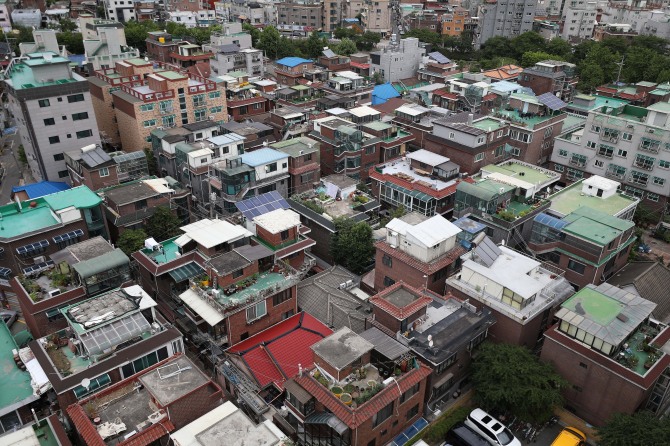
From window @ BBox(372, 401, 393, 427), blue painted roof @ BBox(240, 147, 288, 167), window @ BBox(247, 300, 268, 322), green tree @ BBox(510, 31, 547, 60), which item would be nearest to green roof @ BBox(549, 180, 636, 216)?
window @ BBox(372, 401, 393, 427)

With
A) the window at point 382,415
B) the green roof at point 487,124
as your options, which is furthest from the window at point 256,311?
the green roof at point 487,124

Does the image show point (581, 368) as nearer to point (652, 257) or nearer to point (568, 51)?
point (652, 257)

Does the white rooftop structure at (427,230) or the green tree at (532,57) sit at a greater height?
the green tree at (532,57)

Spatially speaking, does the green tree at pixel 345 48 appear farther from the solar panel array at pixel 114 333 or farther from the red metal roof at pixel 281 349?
the solar panel array at pixel 114 333

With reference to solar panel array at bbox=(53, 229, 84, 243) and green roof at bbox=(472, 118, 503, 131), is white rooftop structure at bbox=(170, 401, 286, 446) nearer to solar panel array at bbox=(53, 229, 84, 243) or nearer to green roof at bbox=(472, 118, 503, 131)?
solar panel array at bbox=(53, 229, 84, 243)

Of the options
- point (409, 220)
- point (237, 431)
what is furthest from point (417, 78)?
point (237, 431)

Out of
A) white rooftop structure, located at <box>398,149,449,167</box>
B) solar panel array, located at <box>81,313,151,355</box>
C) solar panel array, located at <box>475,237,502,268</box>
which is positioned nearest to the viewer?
solar panel array, located at <box>81,313,151,355</box>

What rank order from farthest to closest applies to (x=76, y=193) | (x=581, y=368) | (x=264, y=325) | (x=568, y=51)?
1. (x=568, y=51)
2. (x=76, y=193)
3. (x=264, y=325)
4. (x=581, y=368)
